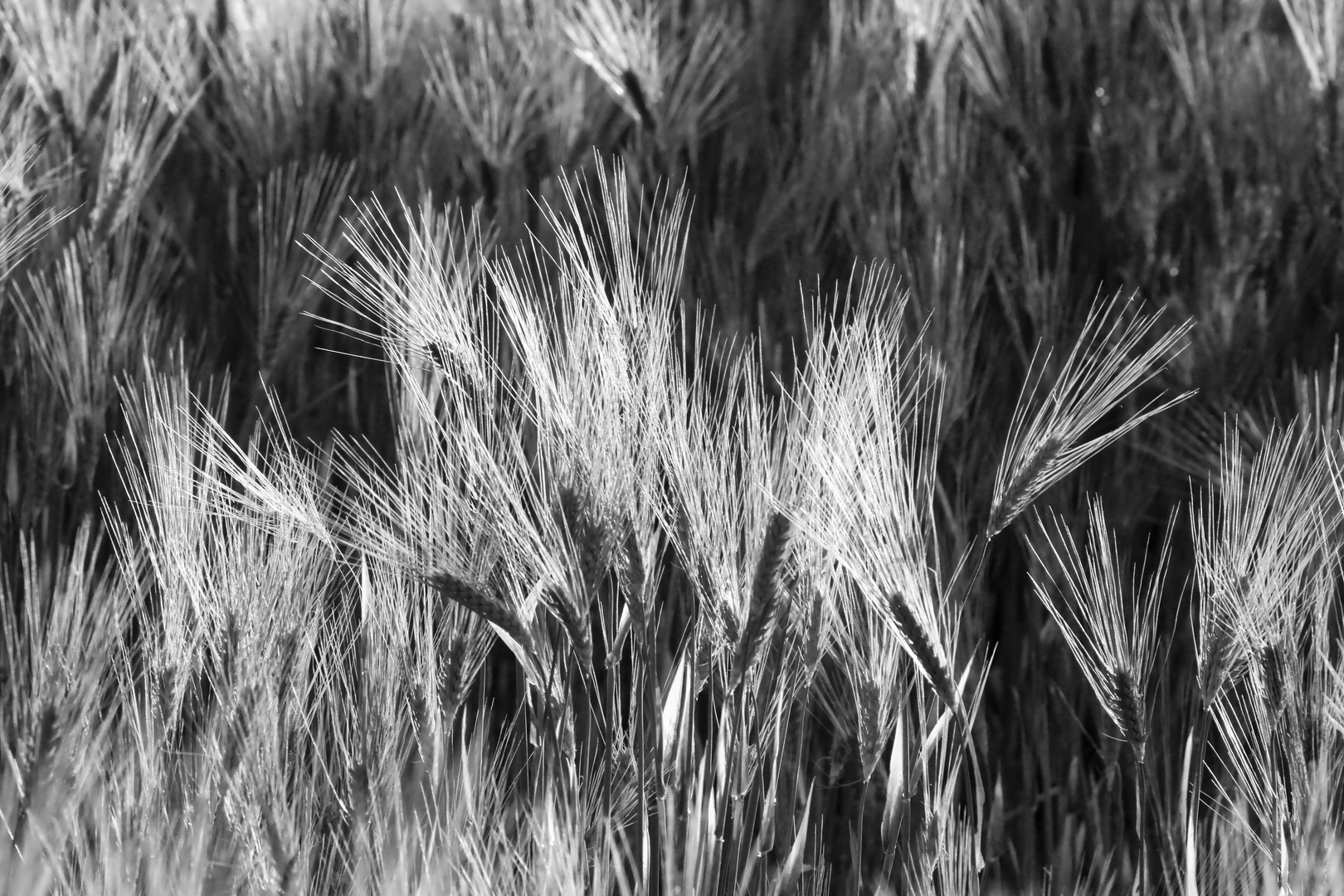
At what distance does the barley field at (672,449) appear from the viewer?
2.59 ft

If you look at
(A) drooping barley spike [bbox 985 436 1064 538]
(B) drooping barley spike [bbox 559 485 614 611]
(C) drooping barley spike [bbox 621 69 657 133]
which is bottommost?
(B) drooping barley spike [bbox 559 485 614 611]

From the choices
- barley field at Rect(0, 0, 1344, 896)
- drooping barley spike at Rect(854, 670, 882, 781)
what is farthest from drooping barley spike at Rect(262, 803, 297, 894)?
drooping barley spike at Rect(854, 670, 882, 781)

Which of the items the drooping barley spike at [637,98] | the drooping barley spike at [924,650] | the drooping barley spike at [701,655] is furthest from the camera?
the drooping barley spike at [637,98]

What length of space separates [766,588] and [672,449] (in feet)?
0.39

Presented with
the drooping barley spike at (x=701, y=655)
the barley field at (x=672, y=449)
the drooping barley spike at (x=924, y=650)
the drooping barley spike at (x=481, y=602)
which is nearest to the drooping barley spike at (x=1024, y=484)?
the barley field at (x=672, y=449)

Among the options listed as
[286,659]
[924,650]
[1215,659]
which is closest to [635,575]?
[924,650]

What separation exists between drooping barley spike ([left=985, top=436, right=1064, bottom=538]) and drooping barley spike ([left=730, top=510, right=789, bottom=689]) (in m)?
0.16

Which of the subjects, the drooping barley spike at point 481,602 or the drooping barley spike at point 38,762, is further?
the drooping barley spike at point 38,762

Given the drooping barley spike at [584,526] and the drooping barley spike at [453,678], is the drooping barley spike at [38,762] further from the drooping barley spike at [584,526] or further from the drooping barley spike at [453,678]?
the drooping barley spike at [584,526]

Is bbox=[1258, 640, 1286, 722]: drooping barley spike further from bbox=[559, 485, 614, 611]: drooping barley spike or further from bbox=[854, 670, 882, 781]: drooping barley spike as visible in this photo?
bbox=[559, 485, 614, 611]: drooping barley spike

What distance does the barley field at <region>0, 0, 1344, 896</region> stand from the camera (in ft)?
2.59

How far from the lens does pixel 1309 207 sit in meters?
1.33

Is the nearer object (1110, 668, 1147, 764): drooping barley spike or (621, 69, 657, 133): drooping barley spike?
(1110, 668, 1147, 764): drooping barley spike

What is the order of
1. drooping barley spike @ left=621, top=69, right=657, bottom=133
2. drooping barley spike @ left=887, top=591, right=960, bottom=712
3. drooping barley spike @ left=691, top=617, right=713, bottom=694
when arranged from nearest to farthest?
1. drooping barley spike @ left=887, top=591, right=960, bottom=712
2. drooping barley spike @ left=691, top=617, right=713, bottom=694
3. drooping barley spike @ left=621, top=69, right=657, bottom=133
